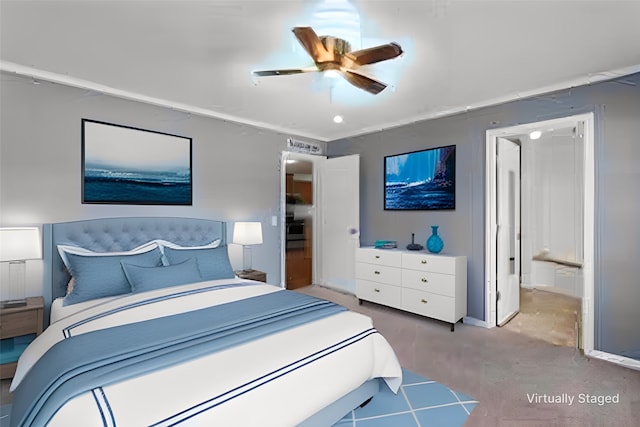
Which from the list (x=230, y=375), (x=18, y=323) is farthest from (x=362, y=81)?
(x=18, y=323)

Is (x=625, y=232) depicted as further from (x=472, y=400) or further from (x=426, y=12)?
(x=426, y=12)

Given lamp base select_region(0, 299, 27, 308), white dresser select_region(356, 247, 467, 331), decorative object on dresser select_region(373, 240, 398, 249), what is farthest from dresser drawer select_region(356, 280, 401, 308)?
lamp base select_region(0, 299, 27, 308)

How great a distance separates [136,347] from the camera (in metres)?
1.48

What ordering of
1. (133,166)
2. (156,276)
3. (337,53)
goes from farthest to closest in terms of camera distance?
(133,166) < (156,276) < (337,53)

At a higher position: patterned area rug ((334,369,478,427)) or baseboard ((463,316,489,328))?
baseboard ((463,316,489,328))

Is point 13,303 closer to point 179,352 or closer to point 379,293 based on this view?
point 179,352

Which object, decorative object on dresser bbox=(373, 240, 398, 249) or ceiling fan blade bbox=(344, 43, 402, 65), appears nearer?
ceiling fan blade bbox=(344, 43, 402, 65)

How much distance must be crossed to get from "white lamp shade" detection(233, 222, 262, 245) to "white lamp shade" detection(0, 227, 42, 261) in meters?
1.73

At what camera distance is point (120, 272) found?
2.54 meters

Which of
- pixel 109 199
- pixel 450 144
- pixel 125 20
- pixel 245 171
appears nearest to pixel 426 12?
pixel 125 20

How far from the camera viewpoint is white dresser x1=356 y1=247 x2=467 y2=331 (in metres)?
3.30

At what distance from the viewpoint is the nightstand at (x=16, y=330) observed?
88.3 inches

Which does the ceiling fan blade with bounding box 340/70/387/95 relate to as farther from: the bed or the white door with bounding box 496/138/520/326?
the white door with bounding box 496/138/520/326

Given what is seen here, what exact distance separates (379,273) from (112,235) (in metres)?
2.93
